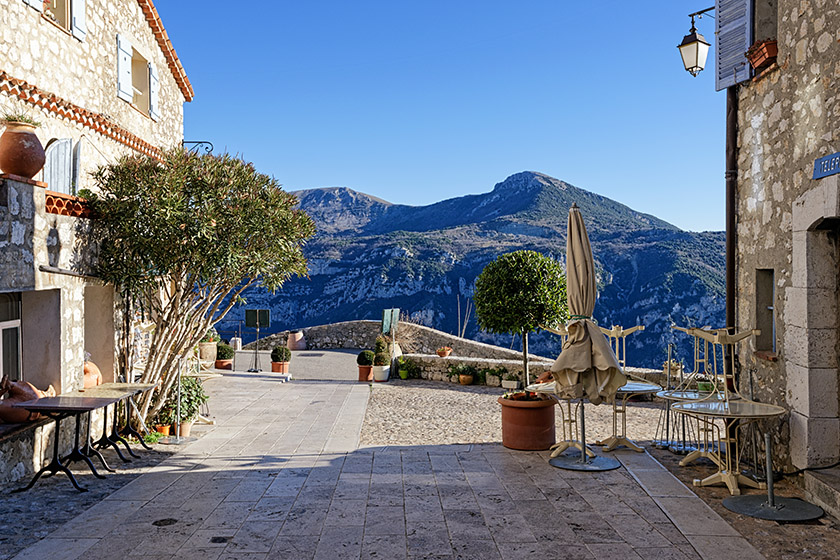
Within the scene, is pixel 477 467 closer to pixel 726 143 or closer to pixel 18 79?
pixel 726 143

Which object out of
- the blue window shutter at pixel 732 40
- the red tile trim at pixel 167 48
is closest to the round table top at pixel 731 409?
the blue window shutter at pixel 732 40

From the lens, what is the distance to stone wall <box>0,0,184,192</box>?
6883 millimetres

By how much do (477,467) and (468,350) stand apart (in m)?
13.9

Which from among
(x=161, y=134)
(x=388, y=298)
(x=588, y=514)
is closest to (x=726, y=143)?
(x=588, y=514)

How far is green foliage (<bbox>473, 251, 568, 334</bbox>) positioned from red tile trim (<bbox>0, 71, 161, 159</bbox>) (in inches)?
221

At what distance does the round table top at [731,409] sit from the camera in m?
5.02

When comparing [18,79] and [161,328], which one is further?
[161,328]

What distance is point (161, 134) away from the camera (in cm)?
1184

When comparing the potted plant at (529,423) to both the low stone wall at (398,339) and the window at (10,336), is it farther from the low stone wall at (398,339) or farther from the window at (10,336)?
the low stone wall at (398,339)

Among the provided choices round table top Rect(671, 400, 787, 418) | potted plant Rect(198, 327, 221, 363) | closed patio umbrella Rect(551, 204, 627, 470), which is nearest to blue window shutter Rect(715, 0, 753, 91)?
closed patio umbrella Rect(551, 204, 627, 470)

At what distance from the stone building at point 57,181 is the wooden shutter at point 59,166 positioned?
12mm

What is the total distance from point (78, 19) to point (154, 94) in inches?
116

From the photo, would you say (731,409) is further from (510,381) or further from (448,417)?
(510,381)

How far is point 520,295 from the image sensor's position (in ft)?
27.5
